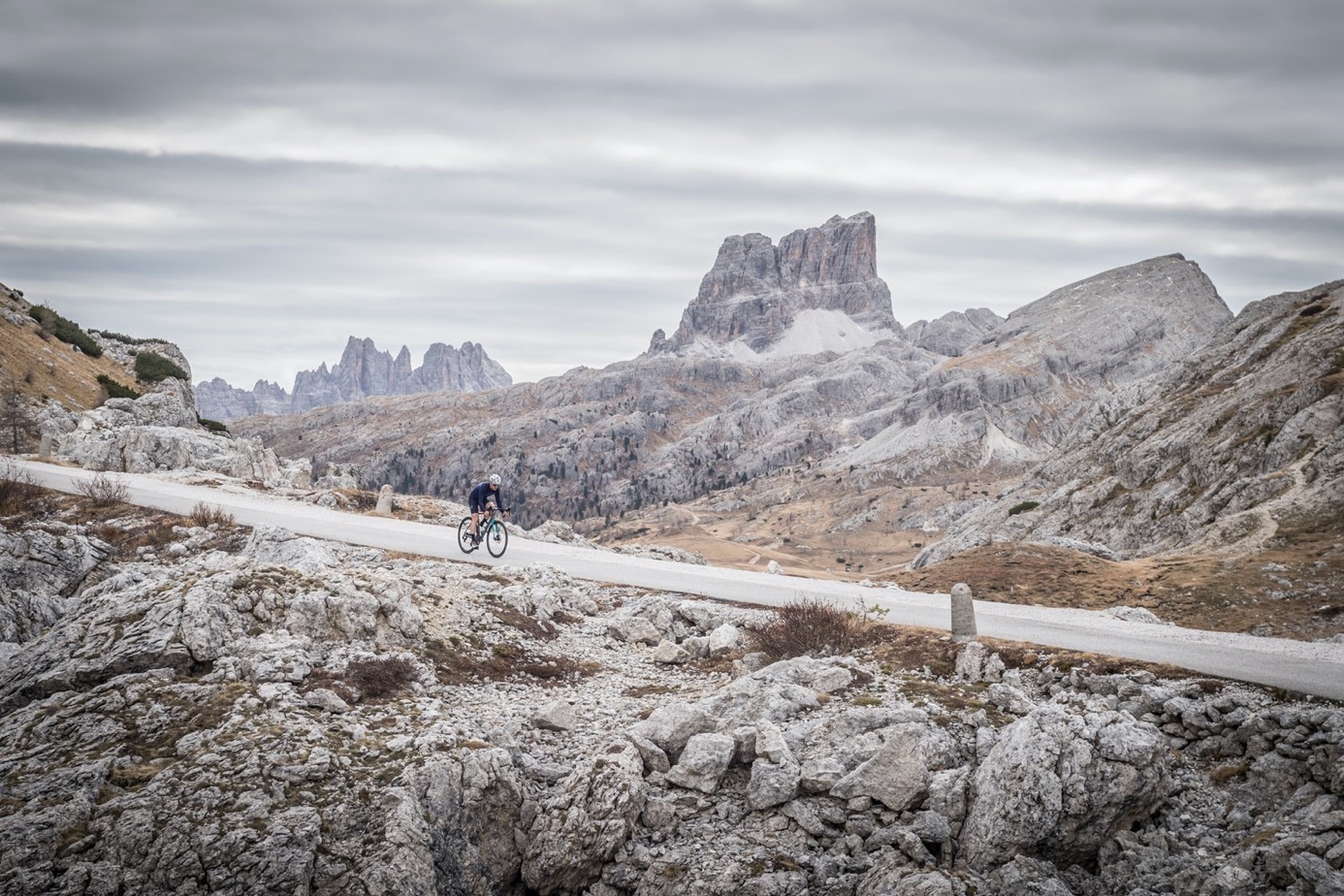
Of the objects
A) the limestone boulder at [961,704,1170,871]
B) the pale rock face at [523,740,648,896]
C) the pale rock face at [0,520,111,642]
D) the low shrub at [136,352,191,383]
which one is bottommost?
Answer: the pale rock face at [523,740,648,896]

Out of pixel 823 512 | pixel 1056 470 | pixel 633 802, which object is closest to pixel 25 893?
pixel 633 802

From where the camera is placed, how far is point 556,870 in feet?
37.3

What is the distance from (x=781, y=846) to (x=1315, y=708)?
829cm

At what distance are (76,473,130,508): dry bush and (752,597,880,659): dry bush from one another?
24557 millimetres

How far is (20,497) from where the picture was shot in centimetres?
2847

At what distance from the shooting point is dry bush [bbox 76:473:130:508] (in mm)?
28531

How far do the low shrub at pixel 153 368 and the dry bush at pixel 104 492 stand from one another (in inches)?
2064

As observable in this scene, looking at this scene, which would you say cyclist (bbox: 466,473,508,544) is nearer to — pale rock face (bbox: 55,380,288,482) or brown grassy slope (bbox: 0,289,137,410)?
pale rock face (bbox: 55,380,288,482)

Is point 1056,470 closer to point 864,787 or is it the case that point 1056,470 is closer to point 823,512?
point 864,787

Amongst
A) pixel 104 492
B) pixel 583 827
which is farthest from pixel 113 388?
pixel 583 827

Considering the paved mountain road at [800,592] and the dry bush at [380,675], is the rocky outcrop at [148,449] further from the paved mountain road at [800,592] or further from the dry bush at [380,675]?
the dry bush at [380,675]

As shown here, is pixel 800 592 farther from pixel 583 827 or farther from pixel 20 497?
pixel 20 497

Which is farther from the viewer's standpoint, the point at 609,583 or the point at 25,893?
the point at 609,583

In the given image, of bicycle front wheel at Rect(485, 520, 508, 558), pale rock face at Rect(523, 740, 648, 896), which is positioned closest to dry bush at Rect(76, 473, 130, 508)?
bicycle front wheel at Rect(485, 520, 508, 558)
